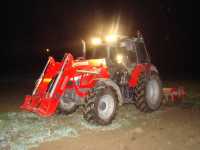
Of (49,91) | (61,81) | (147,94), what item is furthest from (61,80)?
(147,94)

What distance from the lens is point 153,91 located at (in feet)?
39.4

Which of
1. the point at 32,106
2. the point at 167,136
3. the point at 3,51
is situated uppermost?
the point at 3,51

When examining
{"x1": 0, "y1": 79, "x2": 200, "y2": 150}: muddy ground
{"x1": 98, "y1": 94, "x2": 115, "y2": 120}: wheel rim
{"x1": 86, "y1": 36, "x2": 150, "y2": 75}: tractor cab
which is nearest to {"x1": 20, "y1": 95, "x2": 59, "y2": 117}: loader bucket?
{"x1": 0, "y1": 79, "x2": 200, "y2": 150}: muddy ground

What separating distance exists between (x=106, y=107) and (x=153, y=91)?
2960 mm

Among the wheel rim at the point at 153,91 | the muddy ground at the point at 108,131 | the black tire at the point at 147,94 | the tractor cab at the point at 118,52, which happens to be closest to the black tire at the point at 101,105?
the muddy ground at the point at 108,131

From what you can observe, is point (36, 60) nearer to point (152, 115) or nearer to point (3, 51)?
point (3, 51)

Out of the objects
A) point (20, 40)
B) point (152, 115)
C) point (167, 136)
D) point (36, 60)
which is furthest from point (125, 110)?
point (20, 40)

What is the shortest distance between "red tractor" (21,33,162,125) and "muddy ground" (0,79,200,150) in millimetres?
478

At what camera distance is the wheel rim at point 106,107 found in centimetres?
941

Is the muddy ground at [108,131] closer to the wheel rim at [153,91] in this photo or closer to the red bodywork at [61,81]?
the wheel rim at [153,91]

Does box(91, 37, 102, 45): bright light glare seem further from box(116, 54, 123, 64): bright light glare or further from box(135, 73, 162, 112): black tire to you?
box(135, 73, 162, 112): black tire

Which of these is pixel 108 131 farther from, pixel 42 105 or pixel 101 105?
pixel 42 105

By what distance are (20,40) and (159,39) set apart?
24032mm

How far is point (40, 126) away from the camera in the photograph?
9.49 m
